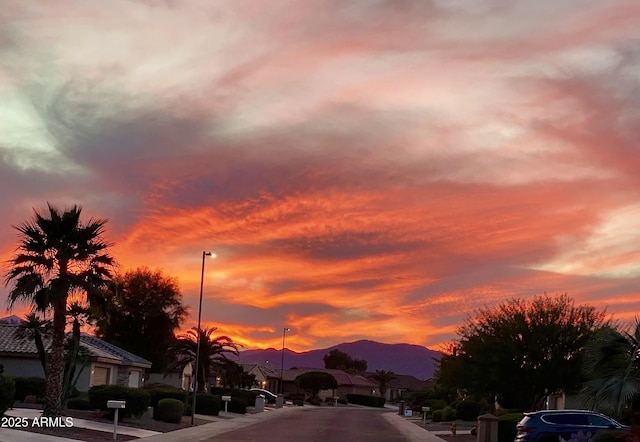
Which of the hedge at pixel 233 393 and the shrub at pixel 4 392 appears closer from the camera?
the shrub at pixel 4 392

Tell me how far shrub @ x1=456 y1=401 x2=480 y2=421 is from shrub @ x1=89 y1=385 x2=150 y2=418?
27.7m

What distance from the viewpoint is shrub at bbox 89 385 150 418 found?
35312 millimetres

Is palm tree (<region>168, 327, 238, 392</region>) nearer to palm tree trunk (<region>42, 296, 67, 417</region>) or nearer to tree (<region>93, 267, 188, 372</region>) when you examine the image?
tree (<region>93, 267, 188, 372</region>)

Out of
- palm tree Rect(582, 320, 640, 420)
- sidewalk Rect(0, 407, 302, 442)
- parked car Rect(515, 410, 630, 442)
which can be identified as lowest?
sidewalk Rect(0, 407, 302, 442)

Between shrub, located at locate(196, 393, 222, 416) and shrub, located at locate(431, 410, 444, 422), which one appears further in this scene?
shrub, located at locate(431, 410, 444, 422)

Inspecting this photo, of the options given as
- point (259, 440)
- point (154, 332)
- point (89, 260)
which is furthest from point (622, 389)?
point (154, 332)

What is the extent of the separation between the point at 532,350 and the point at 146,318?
47662 millimetres

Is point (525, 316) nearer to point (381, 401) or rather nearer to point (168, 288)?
point (168, 288)

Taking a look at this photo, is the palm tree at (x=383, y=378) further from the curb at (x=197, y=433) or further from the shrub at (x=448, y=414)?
the curb at (x=197, y=433)

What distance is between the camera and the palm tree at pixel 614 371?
22.8m

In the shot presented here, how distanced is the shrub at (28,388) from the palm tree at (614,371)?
29.7m

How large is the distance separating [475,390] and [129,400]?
767 inches

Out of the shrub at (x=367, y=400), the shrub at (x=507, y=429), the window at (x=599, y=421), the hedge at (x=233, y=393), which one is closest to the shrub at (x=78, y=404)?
the shrub at (x=507, y=429)

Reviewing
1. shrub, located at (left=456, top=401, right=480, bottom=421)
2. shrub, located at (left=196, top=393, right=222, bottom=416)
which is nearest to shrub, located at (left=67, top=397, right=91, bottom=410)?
shrub, located at (left=196, top=393, right=222, bottom=416)
